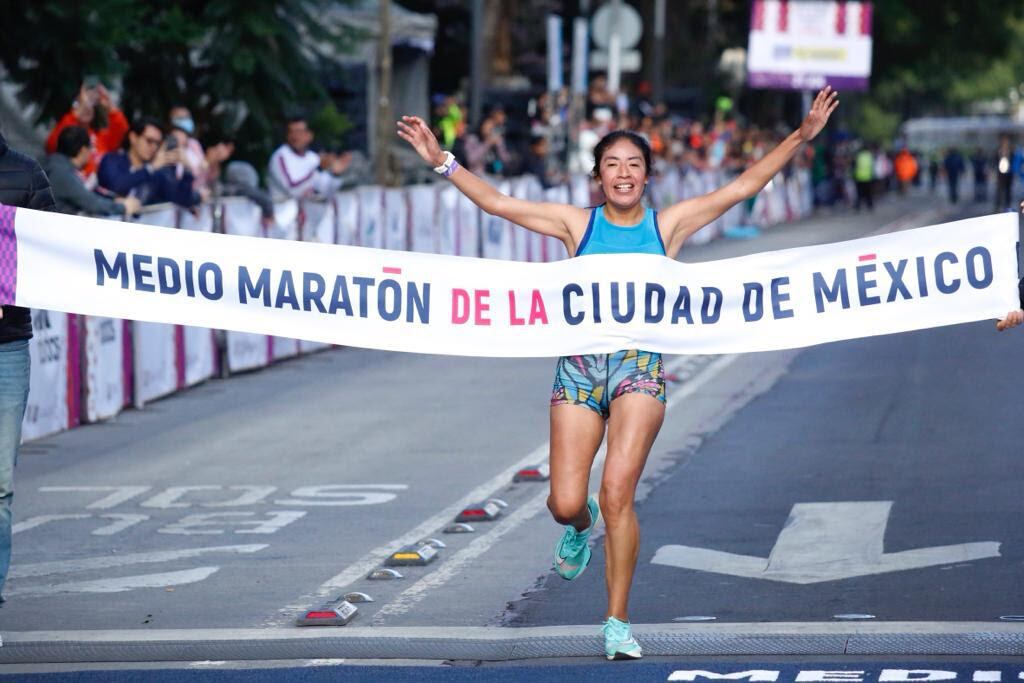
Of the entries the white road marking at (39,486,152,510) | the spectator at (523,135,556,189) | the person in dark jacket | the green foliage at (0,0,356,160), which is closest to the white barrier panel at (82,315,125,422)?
the white road marking at (39,486,152,510)

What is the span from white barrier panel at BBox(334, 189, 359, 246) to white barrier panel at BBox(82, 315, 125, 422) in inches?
221

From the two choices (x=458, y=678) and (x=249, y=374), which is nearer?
(x=458, y=678)

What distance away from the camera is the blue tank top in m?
8.11

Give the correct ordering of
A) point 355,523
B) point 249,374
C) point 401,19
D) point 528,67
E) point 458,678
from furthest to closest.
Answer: point 528,67 < point 401,19 < point 249,374 < point 355,523 < point 458,678

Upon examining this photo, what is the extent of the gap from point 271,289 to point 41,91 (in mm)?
11145

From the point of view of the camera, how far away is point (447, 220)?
2634 cm

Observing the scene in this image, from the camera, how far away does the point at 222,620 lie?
8664 mm

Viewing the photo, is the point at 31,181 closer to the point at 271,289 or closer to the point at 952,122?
the point at 271,289

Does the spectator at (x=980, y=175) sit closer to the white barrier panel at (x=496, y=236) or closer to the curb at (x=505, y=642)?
the white barrier panel at (x=496, y=236)

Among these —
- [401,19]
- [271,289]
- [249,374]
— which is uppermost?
[401,19]

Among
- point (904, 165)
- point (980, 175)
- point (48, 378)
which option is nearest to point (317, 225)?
point (48, 378)

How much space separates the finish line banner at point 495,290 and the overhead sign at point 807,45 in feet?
155

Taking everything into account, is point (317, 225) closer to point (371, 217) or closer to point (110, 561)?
point (371, 217)

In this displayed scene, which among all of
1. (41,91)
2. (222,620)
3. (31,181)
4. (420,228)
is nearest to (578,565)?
(222,620)
